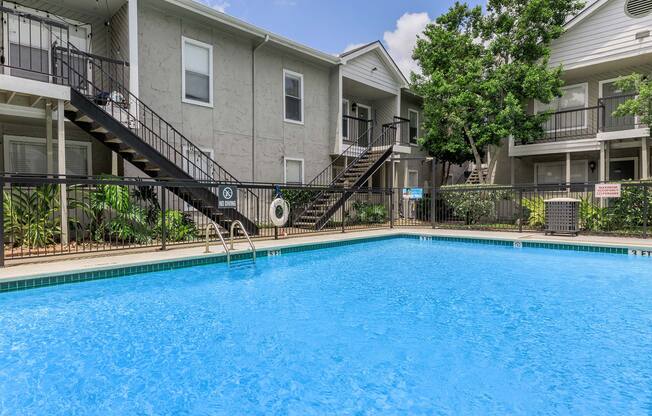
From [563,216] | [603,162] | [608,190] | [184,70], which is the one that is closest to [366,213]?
[563,216]

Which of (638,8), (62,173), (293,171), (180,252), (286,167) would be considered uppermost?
(638,8)

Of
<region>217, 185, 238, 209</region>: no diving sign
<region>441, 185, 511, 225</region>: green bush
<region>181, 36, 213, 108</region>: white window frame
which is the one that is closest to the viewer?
<region>217, 185, 238, 209</region>: no diving sign

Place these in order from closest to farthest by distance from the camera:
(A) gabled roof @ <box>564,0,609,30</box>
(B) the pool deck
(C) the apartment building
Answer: (B) the pool deck, (C) the apartment building, (A) gabled roof @ <box>564,0,609,30</box>

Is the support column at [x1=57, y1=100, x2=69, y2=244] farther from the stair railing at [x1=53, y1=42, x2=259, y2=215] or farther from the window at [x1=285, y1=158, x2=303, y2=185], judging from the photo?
the window at [x1=285, y1=158, x2=303, y2=185]

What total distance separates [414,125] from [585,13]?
24.4 ft

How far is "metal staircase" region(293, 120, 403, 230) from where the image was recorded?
11978 mm

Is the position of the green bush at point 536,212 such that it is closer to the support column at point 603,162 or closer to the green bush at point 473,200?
the green bush at point 473,200

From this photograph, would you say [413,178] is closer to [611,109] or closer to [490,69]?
[490,69]

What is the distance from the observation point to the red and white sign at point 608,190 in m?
9.64

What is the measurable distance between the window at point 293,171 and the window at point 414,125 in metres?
6.79

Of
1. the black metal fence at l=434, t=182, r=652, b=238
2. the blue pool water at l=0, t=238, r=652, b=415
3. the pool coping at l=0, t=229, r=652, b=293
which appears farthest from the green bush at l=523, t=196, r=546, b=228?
the blue pool water at l=0, t=238, r=652, b=415

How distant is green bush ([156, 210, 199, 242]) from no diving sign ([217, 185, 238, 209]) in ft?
4.26

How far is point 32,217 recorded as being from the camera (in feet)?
25.3

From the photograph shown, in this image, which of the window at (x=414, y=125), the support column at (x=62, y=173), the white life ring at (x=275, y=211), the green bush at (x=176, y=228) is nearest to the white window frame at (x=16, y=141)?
the support column at (x=62, y=173)
